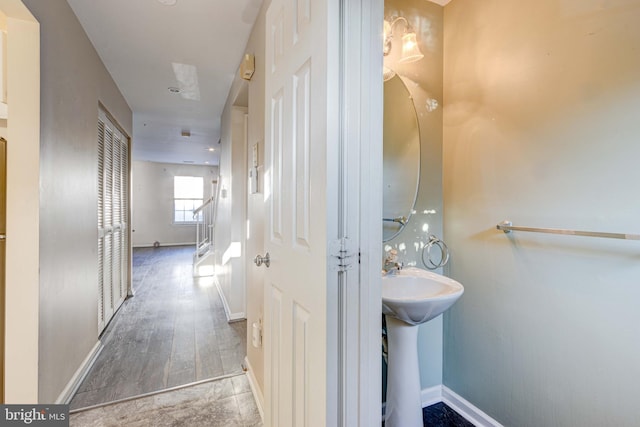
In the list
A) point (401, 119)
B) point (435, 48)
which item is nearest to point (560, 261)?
→ point (401, 119)

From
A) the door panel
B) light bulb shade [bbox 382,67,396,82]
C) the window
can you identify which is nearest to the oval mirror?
light bulb shade [bbox 382,67,396,82]

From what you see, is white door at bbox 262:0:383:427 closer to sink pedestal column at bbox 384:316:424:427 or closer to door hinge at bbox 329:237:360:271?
door hinge at bbox 329:237:360:271

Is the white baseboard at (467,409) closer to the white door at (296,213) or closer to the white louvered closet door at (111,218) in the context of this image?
the white door at (296,213)

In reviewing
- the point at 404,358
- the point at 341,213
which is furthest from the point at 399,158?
the point at 404,358

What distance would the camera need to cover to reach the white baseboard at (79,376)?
65.7 inches

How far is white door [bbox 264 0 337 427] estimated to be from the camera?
807 mm

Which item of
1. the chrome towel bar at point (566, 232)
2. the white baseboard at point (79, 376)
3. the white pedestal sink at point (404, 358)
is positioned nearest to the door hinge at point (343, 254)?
the white pedestal sink at point (404, 358)

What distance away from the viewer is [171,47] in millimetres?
2242

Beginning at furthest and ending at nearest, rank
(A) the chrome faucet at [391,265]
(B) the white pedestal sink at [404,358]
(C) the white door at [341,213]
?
(A) the chrome faucet at [391,265] < (B) the white pedestal sink at [404,358] < (C) the white door at [341,213]

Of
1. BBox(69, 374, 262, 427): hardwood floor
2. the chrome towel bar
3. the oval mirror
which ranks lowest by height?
BBox(69, 374, 262, 427): hardwood floor

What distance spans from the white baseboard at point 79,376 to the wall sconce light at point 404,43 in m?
2.63

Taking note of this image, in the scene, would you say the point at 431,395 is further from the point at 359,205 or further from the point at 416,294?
the point at 359,205

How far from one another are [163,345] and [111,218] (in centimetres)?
148

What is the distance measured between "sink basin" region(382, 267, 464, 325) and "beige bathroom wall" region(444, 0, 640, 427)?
334 millimetres
